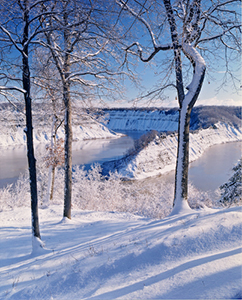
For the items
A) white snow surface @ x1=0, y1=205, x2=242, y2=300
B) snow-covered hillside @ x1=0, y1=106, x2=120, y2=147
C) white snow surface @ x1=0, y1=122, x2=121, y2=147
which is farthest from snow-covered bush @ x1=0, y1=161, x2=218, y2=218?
white snow surface @ x1=0, y1=205, x2=242, y2=300

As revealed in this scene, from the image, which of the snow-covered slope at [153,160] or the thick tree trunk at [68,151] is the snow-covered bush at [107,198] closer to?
the thick tree trunk at [68,151]

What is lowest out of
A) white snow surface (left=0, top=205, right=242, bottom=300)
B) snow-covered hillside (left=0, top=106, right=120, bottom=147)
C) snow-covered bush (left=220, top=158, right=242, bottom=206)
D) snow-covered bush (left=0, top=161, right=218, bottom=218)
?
snow-covered bush (left=0, top=161, right=218, bottom=218)

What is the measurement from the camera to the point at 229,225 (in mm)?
3217

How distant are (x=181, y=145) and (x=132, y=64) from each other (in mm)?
3432

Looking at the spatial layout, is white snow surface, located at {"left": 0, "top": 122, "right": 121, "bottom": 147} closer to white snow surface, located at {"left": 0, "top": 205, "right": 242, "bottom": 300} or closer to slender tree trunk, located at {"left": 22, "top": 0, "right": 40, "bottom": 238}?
slender tree trunk, located at {"left": 22, "top": 0, "right": 40, "bottom": 238}

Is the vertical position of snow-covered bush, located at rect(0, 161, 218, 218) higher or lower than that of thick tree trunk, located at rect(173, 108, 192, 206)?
lower

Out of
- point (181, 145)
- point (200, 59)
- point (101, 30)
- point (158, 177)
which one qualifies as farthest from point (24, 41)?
point (158, 177)

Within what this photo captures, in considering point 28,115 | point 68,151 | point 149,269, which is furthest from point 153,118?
point 149,269

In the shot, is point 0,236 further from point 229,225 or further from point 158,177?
point 158,177

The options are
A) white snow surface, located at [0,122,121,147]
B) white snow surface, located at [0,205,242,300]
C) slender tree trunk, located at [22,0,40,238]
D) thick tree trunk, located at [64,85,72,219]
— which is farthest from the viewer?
white snow surface, located at [0,122,121,147]

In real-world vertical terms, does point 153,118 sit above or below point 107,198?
above

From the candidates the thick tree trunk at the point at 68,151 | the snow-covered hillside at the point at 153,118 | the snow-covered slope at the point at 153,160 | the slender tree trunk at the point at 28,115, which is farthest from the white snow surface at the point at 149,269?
the snow-covered hillside at the point at 153,118

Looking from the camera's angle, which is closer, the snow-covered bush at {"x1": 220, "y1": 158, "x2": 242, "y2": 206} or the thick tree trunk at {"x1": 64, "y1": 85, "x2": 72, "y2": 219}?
the thick tree trunk at {"x1": 64, "y1": 85, "x2": 72, "y2": 219}

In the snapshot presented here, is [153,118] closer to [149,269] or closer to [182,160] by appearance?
[182,160]
